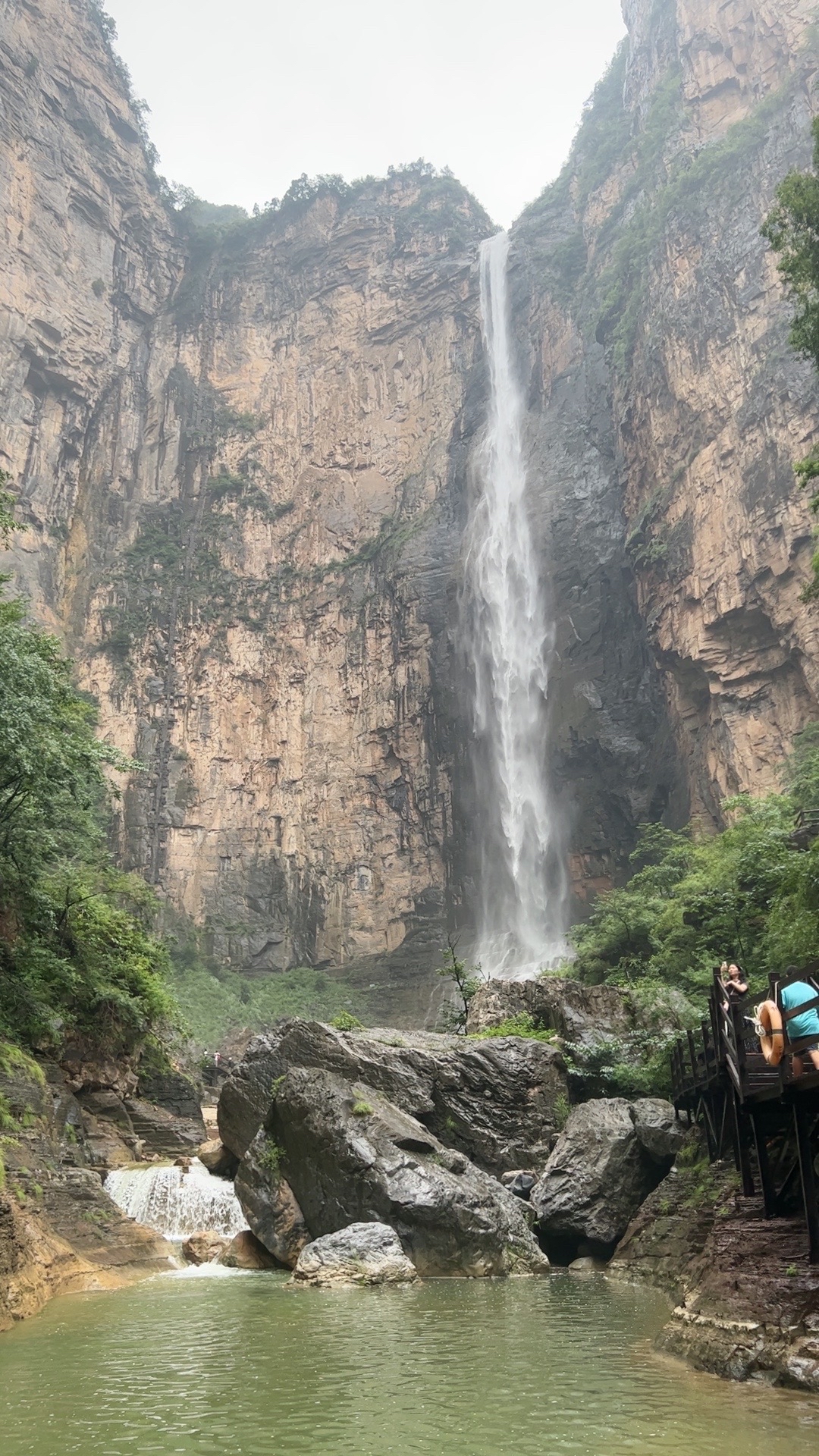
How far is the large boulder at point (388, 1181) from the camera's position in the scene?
1217 cm

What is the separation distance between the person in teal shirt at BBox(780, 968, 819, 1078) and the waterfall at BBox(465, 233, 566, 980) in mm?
26762

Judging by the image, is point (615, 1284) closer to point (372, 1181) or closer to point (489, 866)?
point (372, 1181)

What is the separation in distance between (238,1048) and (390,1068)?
698 inches

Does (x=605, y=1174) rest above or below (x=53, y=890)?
below

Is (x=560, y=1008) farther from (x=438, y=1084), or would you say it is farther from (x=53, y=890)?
(x=53, y=890)

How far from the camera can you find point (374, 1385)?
634 cm

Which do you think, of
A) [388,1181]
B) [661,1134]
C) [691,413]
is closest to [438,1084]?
[388,1181]

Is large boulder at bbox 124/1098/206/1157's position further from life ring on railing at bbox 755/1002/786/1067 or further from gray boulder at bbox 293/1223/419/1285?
life ring on railing at bbox 755/1002/786/1067

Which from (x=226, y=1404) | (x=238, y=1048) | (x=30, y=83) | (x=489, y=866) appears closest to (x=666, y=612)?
(x=489, y=866)

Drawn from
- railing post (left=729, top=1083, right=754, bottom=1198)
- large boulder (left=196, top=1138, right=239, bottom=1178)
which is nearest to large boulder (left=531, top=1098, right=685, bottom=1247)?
large boulder (left=196, top=1138, right=239, bottom=1178)

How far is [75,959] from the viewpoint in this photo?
17.7 m

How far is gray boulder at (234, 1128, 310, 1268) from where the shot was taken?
12.9 m

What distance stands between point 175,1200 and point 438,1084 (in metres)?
4.48

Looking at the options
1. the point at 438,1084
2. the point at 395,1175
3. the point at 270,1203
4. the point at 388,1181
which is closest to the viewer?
the point at 388,1181
